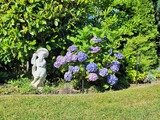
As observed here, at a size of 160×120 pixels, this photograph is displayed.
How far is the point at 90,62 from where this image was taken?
600 centimetres

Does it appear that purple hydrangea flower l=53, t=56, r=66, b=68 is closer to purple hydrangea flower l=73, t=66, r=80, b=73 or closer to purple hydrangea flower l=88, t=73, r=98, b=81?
purple hydrangea flower l=73, t=66, r=80, b=73

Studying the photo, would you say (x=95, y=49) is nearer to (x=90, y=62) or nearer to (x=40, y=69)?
(x=90, y=62)

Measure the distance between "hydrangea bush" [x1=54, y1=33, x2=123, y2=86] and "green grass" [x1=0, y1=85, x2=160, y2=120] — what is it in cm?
43

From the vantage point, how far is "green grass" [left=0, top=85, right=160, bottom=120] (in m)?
4.86

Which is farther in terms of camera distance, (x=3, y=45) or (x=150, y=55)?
(x=150, y=55)

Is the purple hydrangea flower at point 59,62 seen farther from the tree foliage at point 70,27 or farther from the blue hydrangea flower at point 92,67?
the blue hydrangea flower at point 92,67

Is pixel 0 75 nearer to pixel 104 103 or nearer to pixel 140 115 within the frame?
pixel 104 103

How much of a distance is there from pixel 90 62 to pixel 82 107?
1.09 m

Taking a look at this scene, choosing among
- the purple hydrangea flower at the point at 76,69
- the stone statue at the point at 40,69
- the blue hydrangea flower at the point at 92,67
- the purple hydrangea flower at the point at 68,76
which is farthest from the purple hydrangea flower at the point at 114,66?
the stone statue at the point at 40,69

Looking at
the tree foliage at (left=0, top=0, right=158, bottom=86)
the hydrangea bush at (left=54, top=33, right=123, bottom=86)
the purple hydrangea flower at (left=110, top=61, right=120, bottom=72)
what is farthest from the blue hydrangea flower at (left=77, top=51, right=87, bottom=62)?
the purple hydrangea flower at (left=110, top=61, right=120, bottom=72)

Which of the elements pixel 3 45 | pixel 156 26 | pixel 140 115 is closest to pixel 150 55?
pixel 156 26

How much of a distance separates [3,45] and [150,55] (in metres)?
3.28

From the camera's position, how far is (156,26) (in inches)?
306

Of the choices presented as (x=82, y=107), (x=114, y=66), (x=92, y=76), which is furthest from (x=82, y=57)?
(x=82, y=107)
